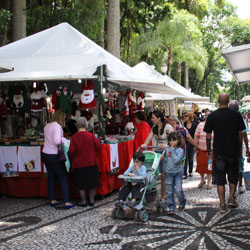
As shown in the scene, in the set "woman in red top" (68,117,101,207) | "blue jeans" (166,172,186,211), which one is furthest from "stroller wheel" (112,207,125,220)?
"woman in red top" (68,117,101,207)

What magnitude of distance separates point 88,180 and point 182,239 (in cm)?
245

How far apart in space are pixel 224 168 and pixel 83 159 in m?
2.50

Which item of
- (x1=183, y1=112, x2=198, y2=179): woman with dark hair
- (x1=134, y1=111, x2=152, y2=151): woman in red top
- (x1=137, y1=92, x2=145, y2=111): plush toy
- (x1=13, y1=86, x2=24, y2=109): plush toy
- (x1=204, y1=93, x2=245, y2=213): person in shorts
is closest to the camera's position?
(x1=204, y1=93, x2=245, y2=213): person in shorts

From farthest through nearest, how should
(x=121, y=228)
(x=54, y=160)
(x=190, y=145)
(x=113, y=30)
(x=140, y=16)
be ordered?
1. (x=140, y=16)
2. (x=113, y=30)
3. (x=190, y=145)
4. (x=54, y=160)
5. (x=121, y=228)

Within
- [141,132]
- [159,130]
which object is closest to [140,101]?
[141,132]

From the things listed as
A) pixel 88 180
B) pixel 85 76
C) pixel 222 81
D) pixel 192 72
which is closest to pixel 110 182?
pixel 88 180

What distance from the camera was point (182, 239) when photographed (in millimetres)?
5340

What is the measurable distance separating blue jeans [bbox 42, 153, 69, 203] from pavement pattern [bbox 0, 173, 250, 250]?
28 centimetres

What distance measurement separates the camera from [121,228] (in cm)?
A: 590

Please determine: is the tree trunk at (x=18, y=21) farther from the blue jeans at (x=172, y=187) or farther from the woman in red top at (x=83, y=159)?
the blue jeans at (x=172, y=187)

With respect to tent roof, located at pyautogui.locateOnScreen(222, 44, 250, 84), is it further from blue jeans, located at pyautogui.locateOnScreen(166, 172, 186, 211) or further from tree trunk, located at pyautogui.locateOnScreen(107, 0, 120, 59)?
tree trunk, located at pyautogui.locateOnScreen(107, 0, 120, 59)

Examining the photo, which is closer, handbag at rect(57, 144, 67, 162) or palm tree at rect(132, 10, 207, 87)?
handbag at rect(57, 144, 67, 162)

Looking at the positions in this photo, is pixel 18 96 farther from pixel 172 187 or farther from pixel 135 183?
pixel 172 187

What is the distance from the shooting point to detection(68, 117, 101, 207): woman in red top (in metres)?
7.22
